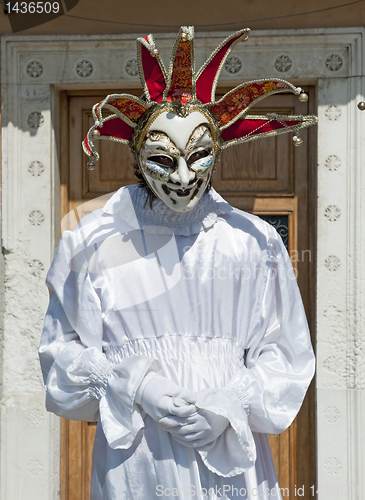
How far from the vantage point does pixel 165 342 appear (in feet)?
6.02

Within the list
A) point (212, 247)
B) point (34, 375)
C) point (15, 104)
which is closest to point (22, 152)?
point (15, 104)

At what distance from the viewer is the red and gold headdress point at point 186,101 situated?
175 centimetres

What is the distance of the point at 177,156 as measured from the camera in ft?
5.78

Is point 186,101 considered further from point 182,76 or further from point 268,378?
point 268,378

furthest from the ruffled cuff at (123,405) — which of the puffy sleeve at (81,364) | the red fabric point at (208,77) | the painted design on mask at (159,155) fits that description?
the red fabric point at (208,77)

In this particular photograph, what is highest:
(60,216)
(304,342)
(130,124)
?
(130,124)

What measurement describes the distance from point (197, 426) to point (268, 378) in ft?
0.94

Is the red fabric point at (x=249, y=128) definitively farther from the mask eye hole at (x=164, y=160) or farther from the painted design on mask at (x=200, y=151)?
the mask eye hole at (x=164, y=160)

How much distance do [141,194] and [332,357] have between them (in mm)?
1476

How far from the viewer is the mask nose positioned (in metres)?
1.75

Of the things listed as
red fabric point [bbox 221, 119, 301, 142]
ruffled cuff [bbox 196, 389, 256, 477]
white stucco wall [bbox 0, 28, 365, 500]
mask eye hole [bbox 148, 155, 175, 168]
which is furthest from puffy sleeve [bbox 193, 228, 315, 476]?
white stucco wall [bbox 0, 28, 365, 500]

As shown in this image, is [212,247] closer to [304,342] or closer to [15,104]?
[304,342]

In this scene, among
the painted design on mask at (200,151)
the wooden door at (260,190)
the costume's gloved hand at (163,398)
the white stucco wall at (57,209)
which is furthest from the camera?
the wooden door at (260,190)

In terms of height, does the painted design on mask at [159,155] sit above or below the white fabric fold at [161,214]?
above
